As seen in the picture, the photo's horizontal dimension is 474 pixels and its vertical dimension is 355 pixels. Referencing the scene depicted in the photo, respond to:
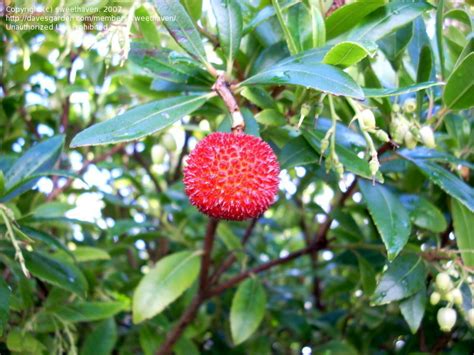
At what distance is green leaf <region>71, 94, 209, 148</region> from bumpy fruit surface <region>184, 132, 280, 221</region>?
0.08 metres

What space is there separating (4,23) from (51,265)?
68 centimetres

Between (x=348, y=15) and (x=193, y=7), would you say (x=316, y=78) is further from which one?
(x=193, y=7)

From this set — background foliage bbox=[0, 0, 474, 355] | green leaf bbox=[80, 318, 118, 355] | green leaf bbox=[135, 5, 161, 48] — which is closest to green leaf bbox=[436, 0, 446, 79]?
background foliage bbox=[0, 0, 474, 355]

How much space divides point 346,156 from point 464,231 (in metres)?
0.35

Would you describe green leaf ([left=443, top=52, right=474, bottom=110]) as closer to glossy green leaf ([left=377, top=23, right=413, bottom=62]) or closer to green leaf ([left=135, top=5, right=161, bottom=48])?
glossy green leaf ([left=377, top=23, right=413, bottom=62])

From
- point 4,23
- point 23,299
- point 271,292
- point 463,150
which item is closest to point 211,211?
point 23,299

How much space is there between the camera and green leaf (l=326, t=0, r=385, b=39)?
3.82 feet

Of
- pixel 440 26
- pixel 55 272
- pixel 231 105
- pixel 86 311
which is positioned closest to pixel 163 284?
pixel 86 311

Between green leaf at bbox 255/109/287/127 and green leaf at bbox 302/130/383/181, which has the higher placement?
green leaf at bbox 255/109/287/127

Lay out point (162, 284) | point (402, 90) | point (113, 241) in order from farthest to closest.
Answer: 1. point (113, 241)
2. point (162, 284)
3. point (402, 90)

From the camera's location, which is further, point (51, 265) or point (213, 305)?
point (213, 305)

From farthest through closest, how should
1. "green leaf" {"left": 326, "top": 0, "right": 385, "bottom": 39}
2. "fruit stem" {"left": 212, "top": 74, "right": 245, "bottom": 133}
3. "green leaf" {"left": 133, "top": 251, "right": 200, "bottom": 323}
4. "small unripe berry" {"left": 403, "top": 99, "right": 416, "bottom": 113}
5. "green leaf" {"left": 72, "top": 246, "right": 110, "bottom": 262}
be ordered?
"green leaf" {"left": 72, "top": 246, "right": 110, "bottom": 262} < "green leaf" {"left": 133, "top": 251, "right": 200, "bottom": 323} < "small unripe berry" {"left": 403, "top": 99, "right": 416, "bottom": 113} < "green leaf" {"left": 326, "top": 0, "right": 385, "bottom": 39} < "fruit stem" {"left": 212, "top": 74, "right": 245, "bottom": 133}

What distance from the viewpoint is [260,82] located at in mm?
1056

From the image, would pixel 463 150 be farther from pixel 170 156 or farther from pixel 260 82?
pixel 170 156
